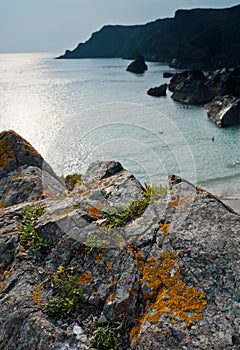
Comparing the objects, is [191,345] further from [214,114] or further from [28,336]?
[214,114]

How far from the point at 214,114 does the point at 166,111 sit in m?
11.2

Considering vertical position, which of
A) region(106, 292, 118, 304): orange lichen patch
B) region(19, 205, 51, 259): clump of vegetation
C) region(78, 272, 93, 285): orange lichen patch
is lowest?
region(106, 292, 118, 304): orange lichen patch

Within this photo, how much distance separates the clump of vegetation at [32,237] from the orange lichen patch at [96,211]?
0.76 m

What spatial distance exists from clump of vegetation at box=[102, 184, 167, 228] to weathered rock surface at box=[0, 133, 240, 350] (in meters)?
0.08

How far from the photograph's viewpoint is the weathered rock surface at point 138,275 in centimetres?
330

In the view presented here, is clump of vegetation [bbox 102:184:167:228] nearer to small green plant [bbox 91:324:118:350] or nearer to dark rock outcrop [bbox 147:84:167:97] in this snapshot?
small green plant [bbox 91:324:118:350]

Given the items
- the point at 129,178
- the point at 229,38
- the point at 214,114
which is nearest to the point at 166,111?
the point at 214,114

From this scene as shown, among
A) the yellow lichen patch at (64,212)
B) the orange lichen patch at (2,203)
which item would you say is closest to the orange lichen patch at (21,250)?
the yellow lichen patch at (64,212)

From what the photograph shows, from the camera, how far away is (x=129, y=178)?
577cm

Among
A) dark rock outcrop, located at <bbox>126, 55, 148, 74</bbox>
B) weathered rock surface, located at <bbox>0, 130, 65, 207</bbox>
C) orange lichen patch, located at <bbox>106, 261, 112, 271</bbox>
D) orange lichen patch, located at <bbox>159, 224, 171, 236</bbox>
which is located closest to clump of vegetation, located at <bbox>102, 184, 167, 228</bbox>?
orange lichen patch, located at <bbox>159, 224, 171, 236</bbox>

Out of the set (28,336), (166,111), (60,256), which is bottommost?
(166,111)

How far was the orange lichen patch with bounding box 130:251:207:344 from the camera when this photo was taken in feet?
11.0

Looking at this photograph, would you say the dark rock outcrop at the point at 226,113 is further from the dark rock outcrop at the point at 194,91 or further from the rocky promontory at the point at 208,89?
the dark rock outcrop at the point at 194,91

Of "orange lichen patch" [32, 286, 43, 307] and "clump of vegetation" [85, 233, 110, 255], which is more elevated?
"clump of vegetation" [85, 233, 110, 255]
